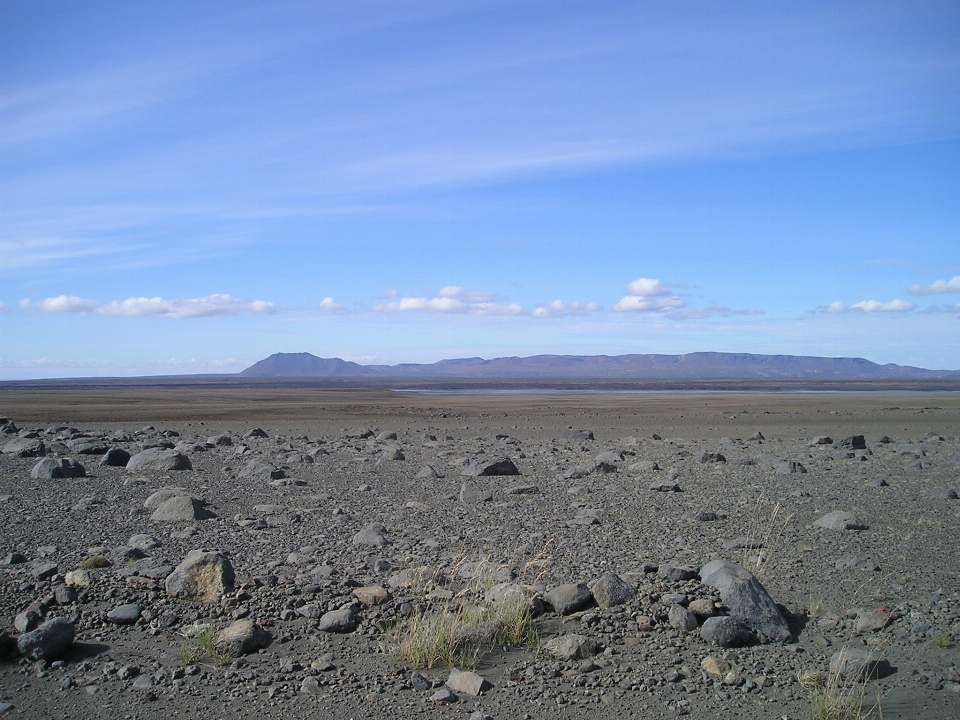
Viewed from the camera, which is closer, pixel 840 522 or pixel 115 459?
pixel 840 522

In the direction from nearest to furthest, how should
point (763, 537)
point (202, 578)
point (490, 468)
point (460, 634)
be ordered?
point (460, 634), point (202, 578), point (763, 537), point (490, 468)

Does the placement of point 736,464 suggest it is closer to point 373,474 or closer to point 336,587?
point 373,474

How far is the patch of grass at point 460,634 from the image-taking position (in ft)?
22.1

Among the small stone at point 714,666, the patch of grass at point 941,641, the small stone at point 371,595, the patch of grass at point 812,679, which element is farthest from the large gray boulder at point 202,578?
the patch of grass at point 941,641

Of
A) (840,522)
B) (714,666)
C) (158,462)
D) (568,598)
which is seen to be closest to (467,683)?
(568,598)

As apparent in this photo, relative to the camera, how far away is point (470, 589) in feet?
25.5

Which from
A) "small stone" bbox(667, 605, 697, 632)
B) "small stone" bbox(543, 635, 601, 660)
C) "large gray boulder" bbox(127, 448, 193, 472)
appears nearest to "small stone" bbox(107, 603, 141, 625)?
"small stone" bbox(543, 635, 601, 660)

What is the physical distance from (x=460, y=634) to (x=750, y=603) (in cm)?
282

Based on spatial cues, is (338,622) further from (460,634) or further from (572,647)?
(572,647)

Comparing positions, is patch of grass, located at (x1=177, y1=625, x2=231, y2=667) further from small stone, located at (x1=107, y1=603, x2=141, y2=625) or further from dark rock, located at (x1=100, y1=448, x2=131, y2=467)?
dark rock, located at (x1=100, y1=448, x2=131, y2=467)

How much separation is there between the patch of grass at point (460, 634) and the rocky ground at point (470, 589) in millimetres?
87

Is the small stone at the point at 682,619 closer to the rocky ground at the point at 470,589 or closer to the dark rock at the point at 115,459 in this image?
the rocky ground at the point at 470,589

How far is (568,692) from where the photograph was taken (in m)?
6.30

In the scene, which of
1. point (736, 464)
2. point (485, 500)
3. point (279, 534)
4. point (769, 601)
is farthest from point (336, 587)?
point (736, 464)
